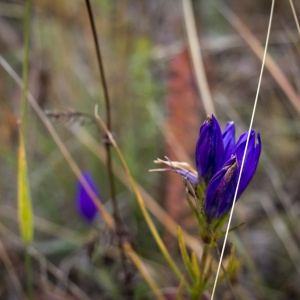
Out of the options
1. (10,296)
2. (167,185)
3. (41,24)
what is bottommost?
(10,296)

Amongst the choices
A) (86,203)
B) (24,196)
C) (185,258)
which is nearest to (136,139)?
(86,203)

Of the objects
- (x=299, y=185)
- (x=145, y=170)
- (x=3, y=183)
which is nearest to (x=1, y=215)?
(x=3, y=183)

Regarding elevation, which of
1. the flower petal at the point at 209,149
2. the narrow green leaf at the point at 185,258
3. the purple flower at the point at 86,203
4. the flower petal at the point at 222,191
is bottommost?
the narrow green leaf at the point at 185,258

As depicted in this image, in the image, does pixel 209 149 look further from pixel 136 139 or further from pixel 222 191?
pixel 136 139

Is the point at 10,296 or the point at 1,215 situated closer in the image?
the point at 10,296

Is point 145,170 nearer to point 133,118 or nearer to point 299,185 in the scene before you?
point 133,118

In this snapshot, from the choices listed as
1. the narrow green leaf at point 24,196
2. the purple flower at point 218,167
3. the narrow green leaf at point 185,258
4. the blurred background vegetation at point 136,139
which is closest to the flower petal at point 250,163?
the purple flower at point 218,167

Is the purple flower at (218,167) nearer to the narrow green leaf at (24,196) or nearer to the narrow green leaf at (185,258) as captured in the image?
the narrow green leaf at (185,258)
